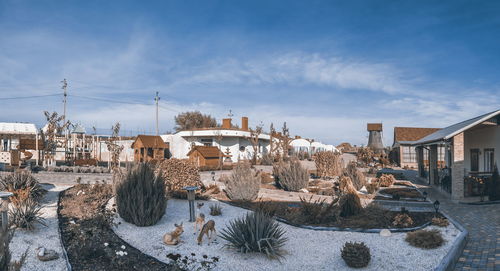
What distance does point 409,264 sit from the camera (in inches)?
246

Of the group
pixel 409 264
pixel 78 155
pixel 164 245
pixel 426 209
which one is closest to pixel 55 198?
pixel 164 245

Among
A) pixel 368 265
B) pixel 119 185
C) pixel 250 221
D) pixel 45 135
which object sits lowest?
pixel 368 265

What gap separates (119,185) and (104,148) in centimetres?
3166

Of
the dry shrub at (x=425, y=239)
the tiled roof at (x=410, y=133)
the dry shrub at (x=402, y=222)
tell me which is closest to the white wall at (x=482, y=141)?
the dry shrub at (x=402, y=222)

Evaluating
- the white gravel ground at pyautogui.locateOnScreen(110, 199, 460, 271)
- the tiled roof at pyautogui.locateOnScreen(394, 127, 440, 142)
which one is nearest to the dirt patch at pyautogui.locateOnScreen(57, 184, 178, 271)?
the white gravel ground at pyautogui.locateOnScreen(110, 199, 460, 271)

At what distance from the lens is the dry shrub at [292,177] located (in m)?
15.2

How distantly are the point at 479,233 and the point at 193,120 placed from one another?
1883 inches

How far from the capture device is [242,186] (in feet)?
38.7

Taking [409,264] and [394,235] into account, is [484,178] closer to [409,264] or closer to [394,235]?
[394,235]

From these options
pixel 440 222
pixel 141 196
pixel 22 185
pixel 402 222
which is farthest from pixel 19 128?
pixel 440 222

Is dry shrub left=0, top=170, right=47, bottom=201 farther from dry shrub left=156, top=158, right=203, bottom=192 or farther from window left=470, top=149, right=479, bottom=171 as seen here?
window left=470, top=149, right=479, bottom=171

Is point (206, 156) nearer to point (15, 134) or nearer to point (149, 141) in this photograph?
point (149, 141)

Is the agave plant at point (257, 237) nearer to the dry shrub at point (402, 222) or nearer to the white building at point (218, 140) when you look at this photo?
the dry shrub at point (402, 222)

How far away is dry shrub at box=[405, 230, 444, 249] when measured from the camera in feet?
22.8
